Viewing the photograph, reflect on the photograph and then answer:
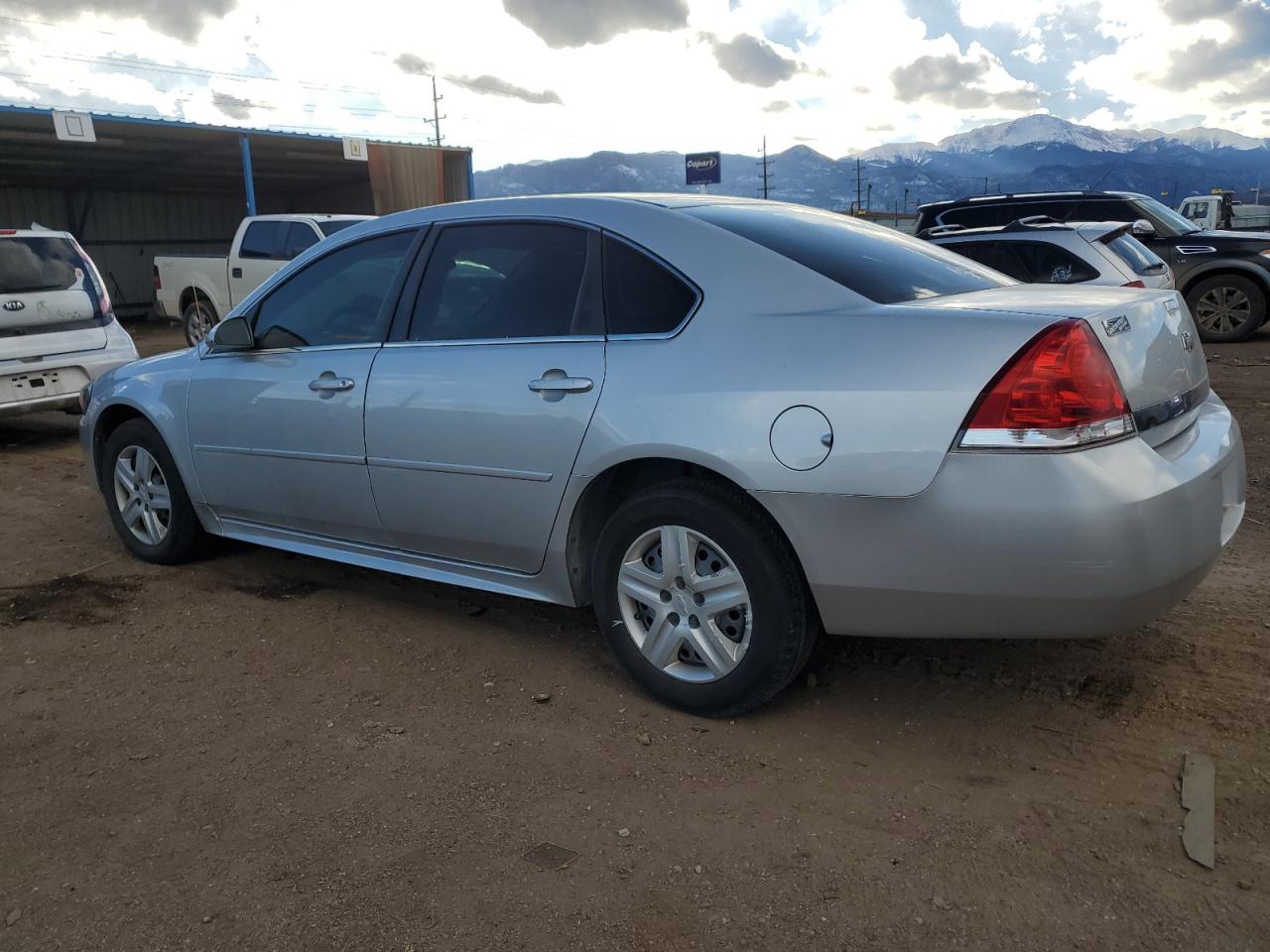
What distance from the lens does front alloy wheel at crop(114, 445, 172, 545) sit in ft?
15.4

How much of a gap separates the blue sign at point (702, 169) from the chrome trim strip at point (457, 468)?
5835 cm

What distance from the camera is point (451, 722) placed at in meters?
3.11

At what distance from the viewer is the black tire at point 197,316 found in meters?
15.1

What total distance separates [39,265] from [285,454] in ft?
17.4

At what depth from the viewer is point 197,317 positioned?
15.3 meters

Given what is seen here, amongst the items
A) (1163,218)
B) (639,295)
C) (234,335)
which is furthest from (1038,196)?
(234,335)

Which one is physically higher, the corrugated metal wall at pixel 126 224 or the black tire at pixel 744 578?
the corrugated metal wall at pixel 126 224

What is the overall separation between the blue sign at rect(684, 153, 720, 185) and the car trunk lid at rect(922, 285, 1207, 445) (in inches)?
2312

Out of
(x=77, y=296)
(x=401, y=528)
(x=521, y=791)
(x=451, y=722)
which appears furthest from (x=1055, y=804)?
(x=77, y=296)

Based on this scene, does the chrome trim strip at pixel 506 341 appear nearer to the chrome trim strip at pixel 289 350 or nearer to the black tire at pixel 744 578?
the chrome trim strip at pixel 289 350

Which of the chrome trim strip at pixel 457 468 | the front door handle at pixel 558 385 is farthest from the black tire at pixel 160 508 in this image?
the front door handle at pixel 558 385

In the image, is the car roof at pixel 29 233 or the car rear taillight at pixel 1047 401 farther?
the car roof at pixel 29 233

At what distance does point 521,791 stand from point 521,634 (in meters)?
1.15

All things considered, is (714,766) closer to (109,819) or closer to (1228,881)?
(1228,881)
